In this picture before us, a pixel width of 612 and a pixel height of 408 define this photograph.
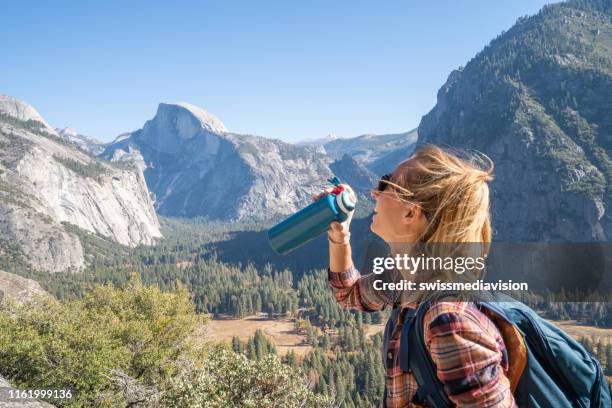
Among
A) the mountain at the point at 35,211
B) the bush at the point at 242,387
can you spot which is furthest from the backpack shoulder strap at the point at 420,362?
the mountain at the point at 35,211

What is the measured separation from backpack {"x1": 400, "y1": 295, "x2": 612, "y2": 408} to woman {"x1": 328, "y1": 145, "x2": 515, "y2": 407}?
77 millimetres

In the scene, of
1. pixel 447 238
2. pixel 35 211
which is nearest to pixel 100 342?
pixel 447 238

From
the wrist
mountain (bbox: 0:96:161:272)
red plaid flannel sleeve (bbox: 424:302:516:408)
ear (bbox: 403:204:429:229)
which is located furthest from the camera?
mountain (bbox: 0:96:161:272)

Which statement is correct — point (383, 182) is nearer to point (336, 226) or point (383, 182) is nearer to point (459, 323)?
point (336, 226)

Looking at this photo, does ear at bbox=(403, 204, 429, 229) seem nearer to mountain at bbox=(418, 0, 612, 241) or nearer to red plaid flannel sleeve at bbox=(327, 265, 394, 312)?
red plaid flannel sleeve at bbox=(327, 265, 394, 312)

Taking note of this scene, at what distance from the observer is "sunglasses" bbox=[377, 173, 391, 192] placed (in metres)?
2.64

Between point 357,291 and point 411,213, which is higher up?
point 411,213

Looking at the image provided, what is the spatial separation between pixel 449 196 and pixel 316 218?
5.51ft

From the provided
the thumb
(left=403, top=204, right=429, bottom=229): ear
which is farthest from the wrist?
(left=403, top=204, right=429, bottom=229): ear

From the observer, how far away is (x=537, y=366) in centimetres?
193

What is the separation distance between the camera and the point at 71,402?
15906 millimetres

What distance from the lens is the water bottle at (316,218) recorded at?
3.55m

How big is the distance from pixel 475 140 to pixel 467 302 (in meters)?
206

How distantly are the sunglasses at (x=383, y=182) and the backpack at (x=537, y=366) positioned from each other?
2.95ft
